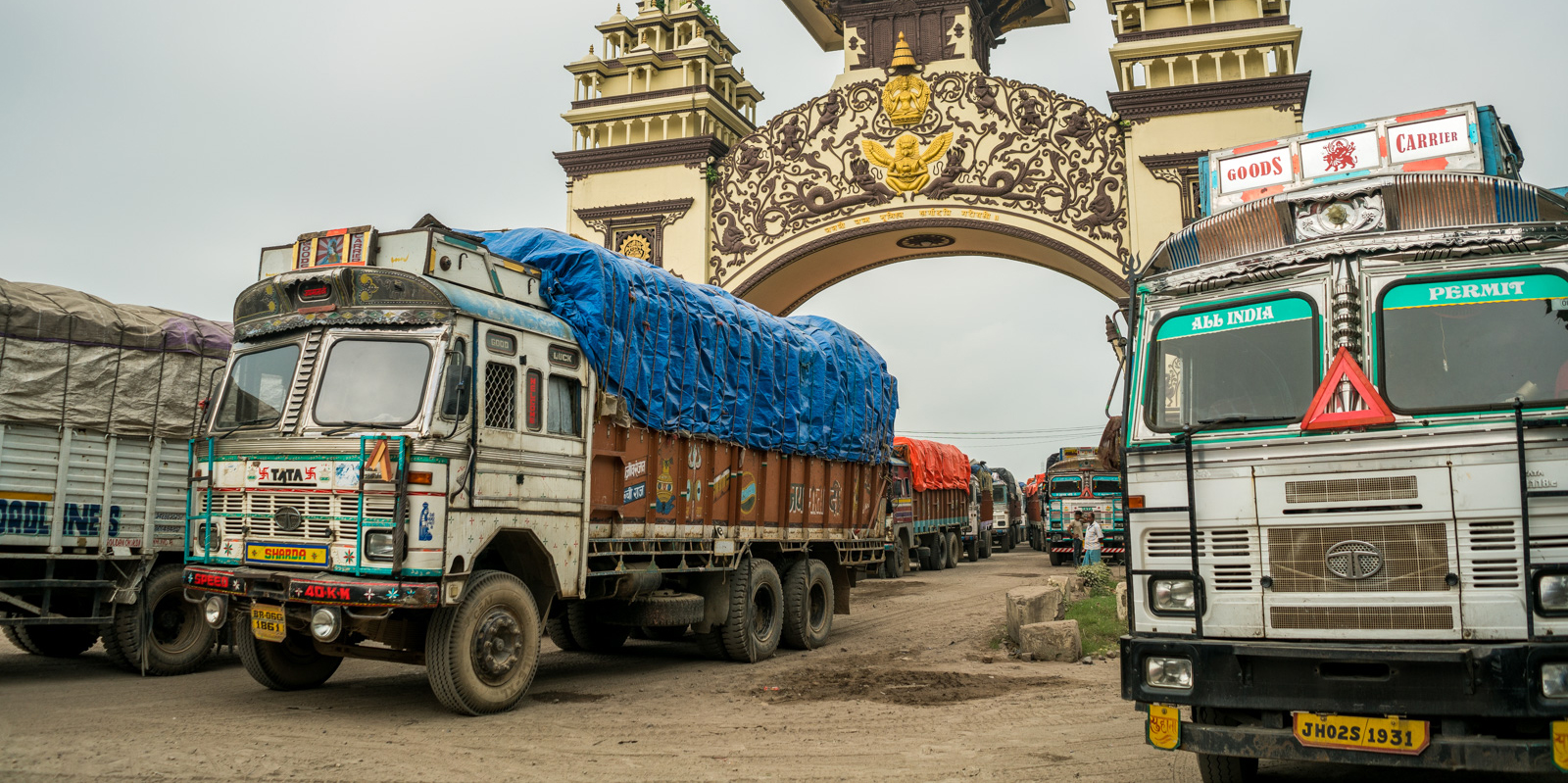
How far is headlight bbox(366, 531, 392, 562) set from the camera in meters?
7.27

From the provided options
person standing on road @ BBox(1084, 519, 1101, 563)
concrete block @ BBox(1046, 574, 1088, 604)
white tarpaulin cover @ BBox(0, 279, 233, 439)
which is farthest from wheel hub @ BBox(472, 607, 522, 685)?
person standing on road @ BBox(1084, 519, 1101, 563)

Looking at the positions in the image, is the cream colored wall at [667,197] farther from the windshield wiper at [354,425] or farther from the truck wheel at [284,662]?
the windshield wiper at [354,425]

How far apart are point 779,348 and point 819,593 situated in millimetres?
3298

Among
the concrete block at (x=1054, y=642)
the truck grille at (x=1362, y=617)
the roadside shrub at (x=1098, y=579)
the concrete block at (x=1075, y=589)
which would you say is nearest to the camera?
the truck grille at (x=1362, y=617)

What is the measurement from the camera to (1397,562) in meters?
4.92

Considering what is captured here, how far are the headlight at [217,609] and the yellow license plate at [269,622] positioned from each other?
333mm

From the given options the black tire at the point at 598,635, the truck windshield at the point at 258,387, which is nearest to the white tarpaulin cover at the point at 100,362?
the truck windshield at the point at 258,387

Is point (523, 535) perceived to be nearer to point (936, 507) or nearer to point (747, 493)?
point (747, 493)

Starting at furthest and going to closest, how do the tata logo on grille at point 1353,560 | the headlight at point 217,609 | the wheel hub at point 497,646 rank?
the headlight at point 217,609
the wheel hub at point 497,646
the tata logo on grille at point 1353,560

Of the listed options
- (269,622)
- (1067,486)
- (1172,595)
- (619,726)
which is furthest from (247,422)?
(1067,486)

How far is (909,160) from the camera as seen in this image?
23.3 meters

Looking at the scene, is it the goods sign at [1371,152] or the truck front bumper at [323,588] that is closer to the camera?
the goods sign at [1371,152]

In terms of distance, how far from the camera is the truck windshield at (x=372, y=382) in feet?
25.0

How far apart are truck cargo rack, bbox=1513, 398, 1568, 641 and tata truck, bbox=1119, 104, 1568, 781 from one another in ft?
0.04
